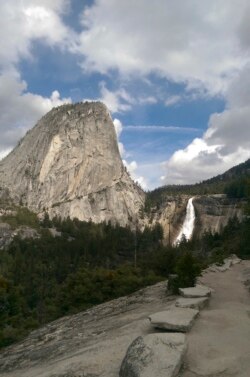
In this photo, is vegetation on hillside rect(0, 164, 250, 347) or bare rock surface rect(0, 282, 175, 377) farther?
vegetation on hillside rect(0, 164, 250, 347)

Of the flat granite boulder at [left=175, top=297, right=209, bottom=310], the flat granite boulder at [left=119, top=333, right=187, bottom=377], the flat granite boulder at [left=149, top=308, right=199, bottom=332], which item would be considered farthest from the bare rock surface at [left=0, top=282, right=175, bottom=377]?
the flat granite boulder at [left=175, top=297, right=209, bottom=310]

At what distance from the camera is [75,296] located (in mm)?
36594

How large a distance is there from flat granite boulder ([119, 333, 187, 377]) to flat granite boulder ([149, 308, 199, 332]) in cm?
164

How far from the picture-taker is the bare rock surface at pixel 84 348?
30.7ft

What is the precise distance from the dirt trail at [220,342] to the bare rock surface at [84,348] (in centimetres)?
155

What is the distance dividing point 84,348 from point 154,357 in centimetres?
361

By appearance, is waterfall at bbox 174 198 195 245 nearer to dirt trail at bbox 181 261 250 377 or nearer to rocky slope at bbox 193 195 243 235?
rocky slope at bbox 193 195 243 235

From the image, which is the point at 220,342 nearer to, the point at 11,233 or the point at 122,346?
the point at 122,346

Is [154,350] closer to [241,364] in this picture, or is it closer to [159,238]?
[241,364]

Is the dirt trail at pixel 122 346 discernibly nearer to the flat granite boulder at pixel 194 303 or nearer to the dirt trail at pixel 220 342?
the dirt trail at pixel 220 342

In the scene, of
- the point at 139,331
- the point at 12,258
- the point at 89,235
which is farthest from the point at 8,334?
the point at 89,235

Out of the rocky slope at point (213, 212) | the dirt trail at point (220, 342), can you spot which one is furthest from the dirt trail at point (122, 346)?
the rocky slope at point (213, 212)

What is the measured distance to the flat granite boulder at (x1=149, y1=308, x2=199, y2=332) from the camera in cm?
1120

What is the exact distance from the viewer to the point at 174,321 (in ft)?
37.8
